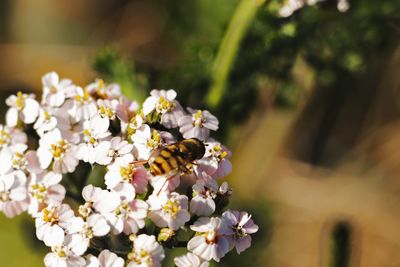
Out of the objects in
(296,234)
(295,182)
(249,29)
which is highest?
(249,29)

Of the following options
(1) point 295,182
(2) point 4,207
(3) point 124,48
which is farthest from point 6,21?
(2) point 4,207

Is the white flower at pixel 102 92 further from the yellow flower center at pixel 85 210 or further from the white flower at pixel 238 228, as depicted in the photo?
the white flower at pixel 238 228

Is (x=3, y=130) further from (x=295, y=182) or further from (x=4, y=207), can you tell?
(x=295, y=182)

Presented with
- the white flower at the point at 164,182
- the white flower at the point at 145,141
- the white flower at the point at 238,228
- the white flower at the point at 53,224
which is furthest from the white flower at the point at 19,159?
the white flower at the point at 238,228

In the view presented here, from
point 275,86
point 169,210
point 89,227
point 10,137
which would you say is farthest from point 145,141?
point 275,86

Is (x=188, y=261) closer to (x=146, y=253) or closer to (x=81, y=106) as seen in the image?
(x=146, y=253)

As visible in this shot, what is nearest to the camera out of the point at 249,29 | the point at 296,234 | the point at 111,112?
the point at 111,112

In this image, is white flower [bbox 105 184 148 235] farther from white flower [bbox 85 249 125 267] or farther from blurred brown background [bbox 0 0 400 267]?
blurred brown background [bbox 0 0 400 267]

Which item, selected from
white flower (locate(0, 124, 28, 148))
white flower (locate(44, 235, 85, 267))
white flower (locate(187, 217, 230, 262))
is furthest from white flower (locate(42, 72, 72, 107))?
white flower (locate(187, 217, 230, 262))
